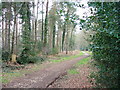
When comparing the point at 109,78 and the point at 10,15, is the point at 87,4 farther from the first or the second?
the point at 10,15

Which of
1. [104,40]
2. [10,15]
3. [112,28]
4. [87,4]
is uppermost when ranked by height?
[10,15]

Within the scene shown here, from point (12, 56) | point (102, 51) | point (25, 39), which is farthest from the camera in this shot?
point (25, 39)

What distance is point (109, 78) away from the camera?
10.4 feet

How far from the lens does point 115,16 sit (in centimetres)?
Answer: 232

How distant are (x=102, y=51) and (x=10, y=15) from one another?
39.8 feet

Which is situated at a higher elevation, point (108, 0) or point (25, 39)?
point (108, 0)

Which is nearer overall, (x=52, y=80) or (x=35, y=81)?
(x=35, y=81)

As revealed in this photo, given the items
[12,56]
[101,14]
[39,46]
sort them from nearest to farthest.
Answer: [101,14] < [12,56] < [39,46]

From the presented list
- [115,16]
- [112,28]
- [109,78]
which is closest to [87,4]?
[115,16]

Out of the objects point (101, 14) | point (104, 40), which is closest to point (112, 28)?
point (101, 14)

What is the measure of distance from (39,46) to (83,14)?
16.0m

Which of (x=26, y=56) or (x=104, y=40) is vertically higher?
(x=104, y=40)

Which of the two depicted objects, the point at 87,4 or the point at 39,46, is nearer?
the point at 87,4

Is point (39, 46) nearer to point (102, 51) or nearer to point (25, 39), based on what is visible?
point (25, 39)
